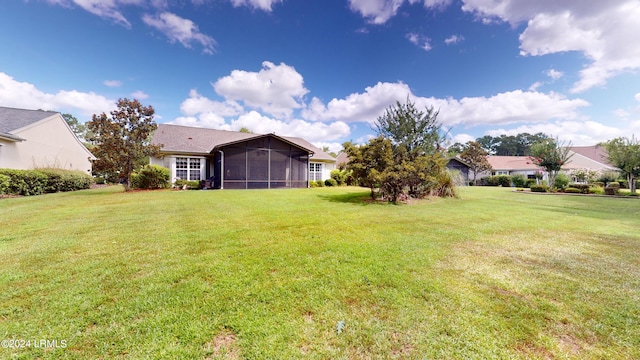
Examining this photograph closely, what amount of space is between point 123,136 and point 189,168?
4.69 metres

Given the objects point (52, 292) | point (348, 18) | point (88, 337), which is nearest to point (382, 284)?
point (88, 337)

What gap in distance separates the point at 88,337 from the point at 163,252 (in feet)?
6.82

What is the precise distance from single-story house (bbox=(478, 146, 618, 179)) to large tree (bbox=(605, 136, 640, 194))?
1390 cm

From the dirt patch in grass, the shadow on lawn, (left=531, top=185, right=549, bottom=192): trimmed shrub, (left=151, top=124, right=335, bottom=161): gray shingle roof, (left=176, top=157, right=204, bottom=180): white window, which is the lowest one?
the dirt patch in grass

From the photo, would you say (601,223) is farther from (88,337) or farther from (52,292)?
(52,292)

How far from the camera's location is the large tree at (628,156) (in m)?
18.5

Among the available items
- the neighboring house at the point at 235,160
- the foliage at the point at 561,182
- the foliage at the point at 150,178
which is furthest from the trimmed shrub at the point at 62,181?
the foliage at the point at 561,182

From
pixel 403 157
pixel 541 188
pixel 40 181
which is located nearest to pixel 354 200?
pixel 403 157

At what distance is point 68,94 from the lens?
34406mm

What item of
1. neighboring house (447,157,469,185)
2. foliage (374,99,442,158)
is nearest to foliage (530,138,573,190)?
neighboring house (447,157,469,185)

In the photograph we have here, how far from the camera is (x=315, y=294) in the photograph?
104 inches

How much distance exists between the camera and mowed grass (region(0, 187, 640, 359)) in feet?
6.22

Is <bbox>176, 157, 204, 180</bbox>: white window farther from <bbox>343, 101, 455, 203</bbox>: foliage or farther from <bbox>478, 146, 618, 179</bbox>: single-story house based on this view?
<bbox>478, 146, 618, 179</bbox>: single-story house

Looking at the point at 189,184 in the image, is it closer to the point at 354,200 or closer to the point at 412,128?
the point at 354,200
